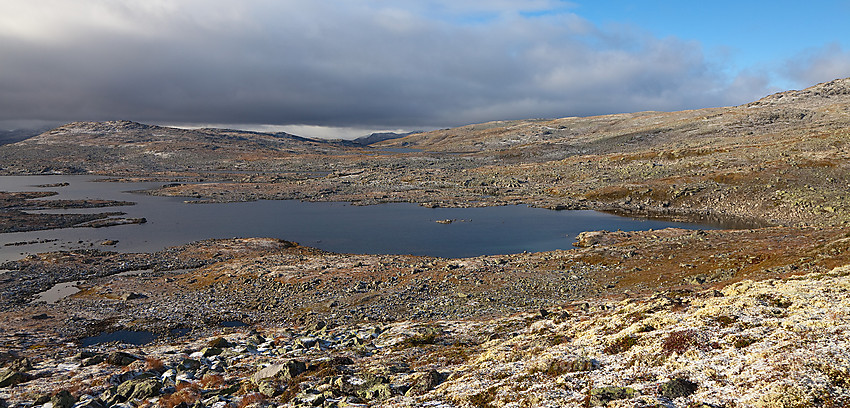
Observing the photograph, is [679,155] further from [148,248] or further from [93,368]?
[93,368]

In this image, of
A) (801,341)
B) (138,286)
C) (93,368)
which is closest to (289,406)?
(93,368)

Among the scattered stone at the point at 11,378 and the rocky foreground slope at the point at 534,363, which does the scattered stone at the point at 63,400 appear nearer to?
the rocky foreground slope at the point at 534,363

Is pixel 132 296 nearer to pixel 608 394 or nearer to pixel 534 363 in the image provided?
pixel 534 363

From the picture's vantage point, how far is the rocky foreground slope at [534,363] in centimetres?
1386

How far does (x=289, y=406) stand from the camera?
1709 centimetres

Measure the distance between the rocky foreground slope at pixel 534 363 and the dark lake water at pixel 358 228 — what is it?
118 feet

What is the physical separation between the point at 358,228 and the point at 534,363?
214 feet

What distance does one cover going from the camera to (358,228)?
81188 mm

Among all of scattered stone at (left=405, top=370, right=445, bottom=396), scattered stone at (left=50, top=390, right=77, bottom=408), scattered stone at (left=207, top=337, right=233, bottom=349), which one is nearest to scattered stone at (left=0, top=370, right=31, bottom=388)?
scattered stone at (left=50, top=390, right=77, bottom=408)

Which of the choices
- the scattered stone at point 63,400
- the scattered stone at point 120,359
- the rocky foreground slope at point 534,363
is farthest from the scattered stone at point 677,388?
the scattered stone at point 120,359

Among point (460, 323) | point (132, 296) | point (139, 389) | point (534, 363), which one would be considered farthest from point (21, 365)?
point (534, 363)

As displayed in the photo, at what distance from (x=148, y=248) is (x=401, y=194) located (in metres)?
68.5

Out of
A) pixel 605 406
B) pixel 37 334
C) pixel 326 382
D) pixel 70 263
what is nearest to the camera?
pixel 605 406

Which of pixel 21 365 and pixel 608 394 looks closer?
pixel 608 394
